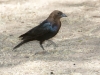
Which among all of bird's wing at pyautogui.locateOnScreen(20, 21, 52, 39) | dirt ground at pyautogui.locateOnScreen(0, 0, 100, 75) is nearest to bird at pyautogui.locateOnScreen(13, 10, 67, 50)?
bird's wing at pyautogui.locateOnScreen(20, 21, 52, 39)

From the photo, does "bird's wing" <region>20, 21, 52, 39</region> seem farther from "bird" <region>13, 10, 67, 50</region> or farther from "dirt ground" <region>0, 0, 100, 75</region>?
"dirt ground" <region>0, 0, 100, 75</region>

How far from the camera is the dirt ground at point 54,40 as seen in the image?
19.4 feet

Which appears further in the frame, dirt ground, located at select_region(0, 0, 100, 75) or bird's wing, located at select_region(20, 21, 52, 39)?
bird's wing, located at select_region(20, 21, 52, 39)

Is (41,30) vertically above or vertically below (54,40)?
above

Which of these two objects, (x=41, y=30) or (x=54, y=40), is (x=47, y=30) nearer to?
(x=41, y=30)

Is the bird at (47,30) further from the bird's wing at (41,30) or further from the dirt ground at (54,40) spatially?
the dirt ground at (54,40)

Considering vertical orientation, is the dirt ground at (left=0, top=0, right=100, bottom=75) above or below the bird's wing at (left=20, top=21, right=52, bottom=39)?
below

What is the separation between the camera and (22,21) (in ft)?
30.8

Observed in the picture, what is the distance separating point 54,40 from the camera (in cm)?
758

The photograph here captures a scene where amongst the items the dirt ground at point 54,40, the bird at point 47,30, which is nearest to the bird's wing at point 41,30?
the bird at point 47,30

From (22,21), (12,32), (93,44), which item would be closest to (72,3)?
(22,21)

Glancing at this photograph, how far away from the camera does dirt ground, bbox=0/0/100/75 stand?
592cm

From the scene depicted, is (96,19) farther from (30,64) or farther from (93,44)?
(30,64)

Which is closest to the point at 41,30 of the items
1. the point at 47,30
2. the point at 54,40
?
the point at 47,30
